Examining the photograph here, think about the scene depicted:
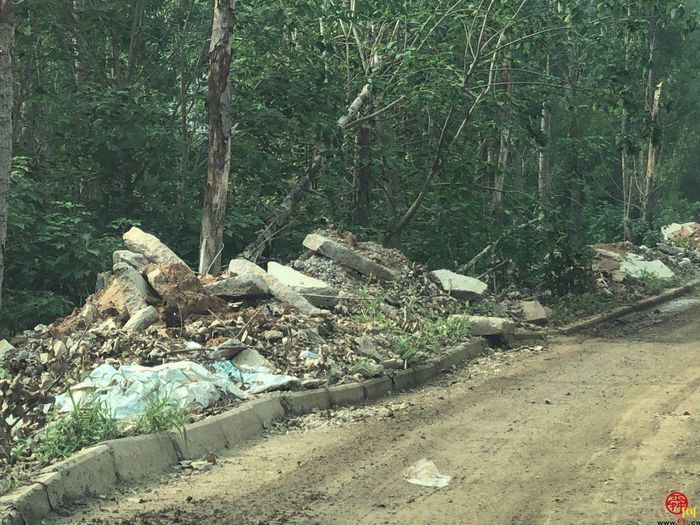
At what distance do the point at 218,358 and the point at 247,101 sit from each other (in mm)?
7587

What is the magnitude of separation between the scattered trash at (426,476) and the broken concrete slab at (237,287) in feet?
14.1

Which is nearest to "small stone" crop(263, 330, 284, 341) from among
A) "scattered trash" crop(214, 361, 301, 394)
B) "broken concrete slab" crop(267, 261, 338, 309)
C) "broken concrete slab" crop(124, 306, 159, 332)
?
"scattered trash" crop(214, 361, 301, 394)

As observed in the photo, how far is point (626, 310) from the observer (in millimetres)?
15297

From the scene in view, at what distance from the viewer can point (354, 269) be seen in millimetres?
12477

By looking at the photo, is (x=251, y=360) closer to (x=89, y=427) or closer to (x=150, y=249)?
(x=89, y=427)

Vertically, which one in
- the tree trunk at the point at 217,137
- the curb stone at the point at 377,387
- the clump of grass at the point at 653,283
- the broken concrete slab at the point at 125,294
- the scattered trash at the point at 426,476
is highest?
the tree trunk at the point at 217,137

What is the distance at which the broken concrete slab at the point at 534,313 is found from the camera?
13398mm

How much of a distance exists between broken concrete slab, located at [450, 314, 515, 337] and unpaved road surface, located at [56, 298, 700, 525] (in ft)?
6.45

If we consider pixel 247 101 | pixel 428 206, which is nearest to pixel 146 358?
pixel 247 101

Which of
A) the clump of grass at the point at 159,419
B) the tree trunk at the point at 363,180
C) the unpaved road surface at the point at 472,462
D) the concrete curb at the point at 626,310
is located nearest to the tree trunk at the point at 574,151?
the concrete curb at the point at 626,310

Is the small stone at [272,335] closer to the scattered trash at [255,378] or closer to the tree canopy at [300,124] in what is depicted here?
the scattered trash at [255,378]

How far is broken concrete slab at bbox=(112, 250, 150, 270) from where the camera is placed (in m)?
10.3

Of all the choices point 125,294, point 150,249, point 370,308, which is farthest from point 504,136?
point 125,294

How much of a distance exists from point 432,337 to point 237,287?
7.47 ft
